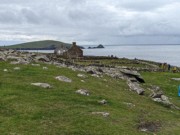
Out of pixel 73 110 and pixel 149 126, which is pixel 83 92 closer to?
pixel 73 110

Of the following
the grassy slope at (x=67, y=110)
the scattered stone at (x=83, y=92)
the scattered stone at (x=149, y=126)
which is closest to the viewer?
the grassy slope at (x=67, y=110)

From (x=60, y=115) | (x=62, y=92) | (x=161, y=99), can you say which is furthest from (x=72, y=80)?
(x=60, y=115)

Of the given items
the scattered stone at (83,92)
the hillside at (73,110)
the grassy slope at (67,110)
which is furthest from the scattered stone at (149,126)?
the scattered stone at (83,92)

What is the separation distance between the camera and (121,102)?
27891mm

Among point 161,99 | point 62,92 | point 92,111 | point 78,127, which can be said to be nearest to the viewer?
point 78,127

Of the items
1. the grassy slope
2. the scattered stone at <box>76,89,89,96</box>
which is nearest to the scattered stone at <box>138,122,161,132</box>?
the grassy slope

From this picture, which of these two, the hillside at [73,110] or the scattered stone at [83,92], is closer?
the hillside at [73,110]

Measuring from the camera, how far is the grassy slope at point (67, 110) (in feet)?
62.3

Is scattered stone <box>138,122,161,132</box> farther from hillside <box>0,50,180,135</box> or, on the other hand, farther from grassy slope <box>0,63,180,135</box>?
grassy slope <box>0,63,180,135</box>

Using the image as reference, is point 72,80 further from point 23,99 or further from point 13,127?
point 13,127

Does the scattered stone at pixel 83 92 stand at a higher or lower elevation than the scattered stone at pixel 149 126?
higher

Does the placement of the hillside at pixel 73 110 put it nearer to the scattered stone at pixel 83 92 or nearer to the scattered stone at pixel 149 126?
the scattered stone at pixel 149 126

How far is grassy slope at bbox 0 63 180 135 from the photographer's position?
19.0m

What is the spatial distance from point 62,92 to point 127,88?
1223 centimetres
